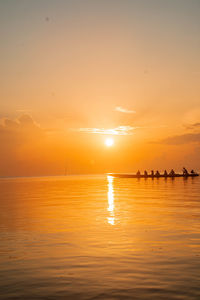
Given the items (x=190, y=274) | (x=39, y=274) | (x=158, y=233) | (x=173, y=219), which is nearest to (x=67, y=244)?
(x=39, y=274)

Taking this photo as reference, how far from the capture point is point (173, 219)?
21.8m

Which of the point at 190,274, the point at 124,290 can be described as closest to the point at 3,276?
the point at 124,290

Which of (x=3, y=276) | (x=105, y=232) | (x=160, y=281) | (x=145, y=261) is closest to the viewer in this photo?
(x=160, y=281)

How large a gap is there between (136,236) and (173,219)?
6.48 metres

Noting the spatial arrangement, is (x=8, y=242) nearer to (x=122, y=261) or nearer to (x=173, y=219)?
(x=122, y=261)

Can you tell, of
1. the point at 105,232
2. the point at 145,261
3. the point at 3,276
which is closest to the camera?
the point at 3,276

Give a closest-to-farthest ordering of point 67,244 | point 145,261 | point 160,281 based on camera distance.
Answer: point 160,281 < point 145,261 < point 67,244

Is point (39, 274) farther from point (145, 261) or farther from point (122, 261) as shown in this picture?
point (145, 261)

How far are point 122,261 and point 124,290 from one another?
2.97 meters

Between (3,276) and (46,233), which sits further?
(46,233)

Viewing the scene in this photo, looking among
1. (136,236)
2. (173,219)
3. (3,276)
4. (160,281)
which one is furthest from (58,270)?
(173,219)

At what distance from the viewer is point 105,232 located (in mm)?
17516

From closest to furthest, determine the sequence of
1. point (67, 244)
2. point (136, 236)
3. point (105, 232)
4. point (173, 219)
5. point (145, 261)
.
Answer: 1. point (145, 261)
2. point (67, 244)
3. point (136, 236)
4. point (105, 232)
5. point (173, 219)

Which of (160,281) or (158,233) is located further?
(158,233)
